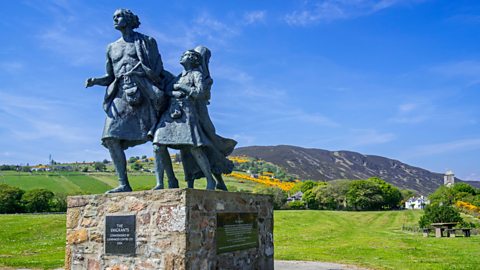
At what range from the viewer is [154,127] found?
27.4ft

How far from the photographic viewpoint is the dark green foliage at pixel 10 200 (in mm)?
43562

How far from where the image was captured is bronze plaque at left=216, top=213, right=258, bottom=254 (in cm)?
776

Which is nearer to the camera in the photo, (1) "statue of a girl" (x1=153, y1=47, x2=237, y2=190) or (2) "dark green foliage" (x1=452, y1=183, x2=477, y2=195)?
(1) "statue of a girl" (x1=153, y1=47, x2=237, y2=190)

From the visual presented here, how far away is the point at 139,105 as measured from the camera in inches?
332

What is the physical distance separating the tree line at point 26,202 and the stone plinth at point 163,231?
39.2 meters

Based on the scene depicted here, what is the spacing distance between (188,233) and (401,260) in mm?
8507

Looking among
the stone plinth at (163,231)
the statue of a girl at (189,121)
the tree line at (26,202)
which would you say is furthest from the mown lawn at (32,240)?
the tree line at (26,202)

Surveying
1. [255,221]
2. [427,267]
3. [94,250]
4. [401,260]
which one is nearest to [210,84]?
[255,221]

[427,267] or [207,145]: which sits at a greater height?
[207,145]

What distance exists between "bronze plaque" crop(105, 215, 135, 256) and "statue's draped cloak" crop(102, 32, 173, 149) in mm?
1460

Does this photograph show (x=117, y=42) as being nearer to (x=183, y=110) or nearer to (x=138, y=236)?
(x=183, y=110)

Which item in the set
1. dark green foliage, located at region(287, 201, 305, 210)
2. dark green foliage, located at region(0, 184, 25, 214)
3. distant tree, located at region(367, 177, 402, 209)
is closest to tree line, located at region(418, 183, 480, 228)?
distant tree, located at region(367, 177, 402, 209)

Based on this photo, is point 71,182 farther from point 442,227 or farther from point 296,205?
point 442,227

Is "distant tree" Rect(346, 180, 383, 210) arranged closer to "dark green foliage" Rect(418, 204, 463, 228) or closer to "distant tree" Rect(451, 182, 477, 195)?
"distant tree" Rect(451, 182, 477, 195)
